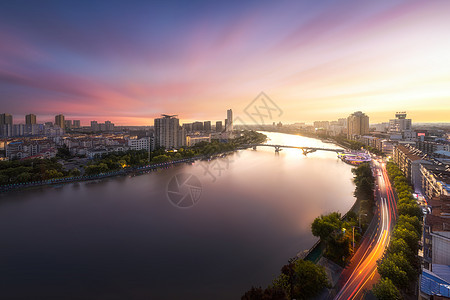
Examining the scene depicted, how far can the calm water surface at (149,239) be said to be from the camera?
2770 millimetres

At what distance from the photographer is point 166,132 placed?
1585 cm

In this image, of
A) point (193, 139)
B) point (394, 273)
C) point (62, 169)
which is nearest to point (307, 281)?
point (394, 273)

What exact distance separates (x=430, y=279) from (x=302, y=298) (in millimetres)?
1338

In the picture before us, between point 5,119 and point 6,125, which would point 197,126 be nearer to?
point 6,125

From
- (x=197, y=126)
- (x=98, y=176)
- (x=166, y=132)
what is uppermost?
(x=197, y=126)

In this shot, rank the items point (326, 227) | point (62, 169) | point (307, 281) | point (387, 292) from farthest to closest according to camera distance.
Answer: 1. point (62, 169)
2. point (326, 227)
3. point (307, 281)
4. point (387, 292)

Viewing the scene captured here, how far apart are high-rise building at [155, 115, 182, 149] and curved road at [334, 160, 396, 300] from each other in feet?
46.1

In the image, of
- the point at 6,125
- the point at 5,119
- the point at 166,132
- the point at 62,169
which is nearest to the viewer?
the point at 62,169

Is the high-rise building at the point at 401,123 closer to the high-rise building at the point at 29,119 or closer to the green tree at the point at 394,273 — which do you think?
the green tree at the point at 394,273

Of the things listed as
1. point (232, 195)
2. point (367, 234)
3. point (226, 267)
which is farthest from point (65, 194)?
point (367, 234)

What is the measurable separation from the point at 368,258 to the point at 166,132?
14913 mm

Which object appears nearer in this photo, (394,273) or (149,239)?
(394,273)

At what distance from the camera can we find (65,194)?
20.8ft

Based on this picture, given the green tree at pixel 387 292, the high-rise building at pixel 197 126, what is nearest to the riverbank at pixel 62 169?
the green tree at pixel 387 292
